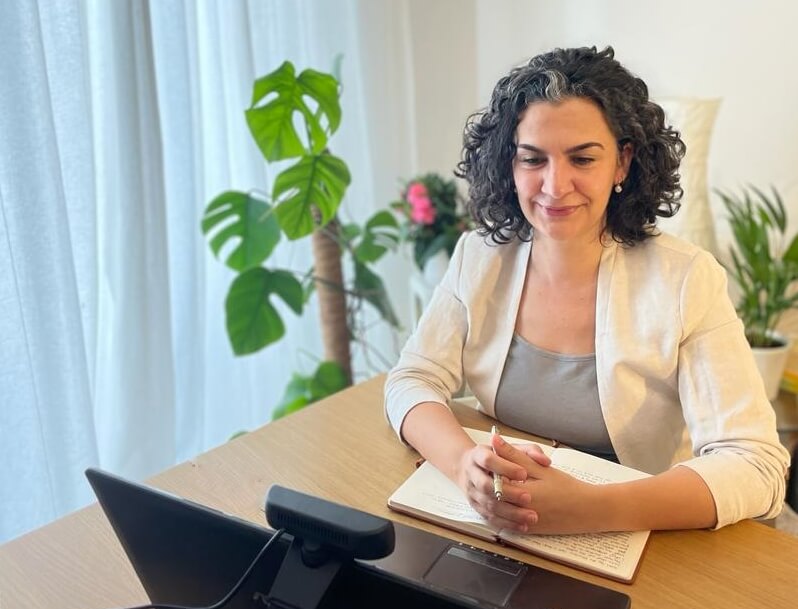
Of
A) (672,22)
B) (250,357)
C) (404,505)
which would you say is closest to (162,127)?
(250,357)

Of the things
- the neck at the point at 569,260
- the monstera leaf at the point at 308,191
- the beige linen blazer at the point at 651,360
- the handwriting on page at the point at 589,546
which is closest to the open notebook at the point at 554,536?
the handwriting on page at the point at 589,546

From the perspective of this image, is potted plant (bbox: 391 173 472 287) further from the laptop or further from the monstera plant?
the laptop

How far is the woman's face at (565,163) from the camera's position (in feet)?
3.59

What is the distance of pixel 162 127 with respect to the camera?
6.01 feet

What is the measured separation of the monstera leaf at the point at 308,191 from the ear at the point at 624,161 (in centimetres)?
75

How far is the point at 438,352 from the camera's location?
128 cm

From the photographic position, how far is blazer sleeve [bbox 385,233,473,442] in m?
1.24

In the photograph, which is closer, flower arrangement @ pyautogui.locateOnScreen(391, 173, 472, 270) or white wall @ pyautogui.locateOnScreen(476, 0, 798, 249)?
white wall @ pyautogui.locateOnScreen(476, 0, 798, 249)

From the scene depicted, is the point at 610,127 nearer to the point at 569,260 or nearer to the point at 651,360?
the point at 569,260

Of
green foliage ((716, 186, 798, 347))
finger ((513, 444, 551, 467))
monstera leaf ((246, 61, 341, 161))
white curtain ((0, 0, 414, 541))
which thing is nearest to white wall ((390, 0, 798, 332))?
green foliage ((716, 186, 798, 347))

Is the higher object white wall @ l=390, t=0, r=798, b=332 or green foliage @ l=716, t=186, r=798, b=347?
white wall @ l=390, t=0, r=798, b=332

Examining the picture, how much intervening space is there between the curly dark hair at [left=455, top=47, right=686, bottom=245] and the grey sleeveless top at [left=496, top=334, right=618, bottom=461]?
8.6 inches

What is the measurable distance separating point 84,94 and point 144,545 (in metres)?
1.25

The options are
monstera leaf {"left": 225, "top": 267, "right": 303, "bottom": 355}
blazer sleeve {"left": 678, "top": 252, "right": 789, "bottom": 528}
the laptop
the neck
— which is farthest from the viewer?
monstera leaf {"left": 225, "top": 267, "right": 303, "bottom": 355}
